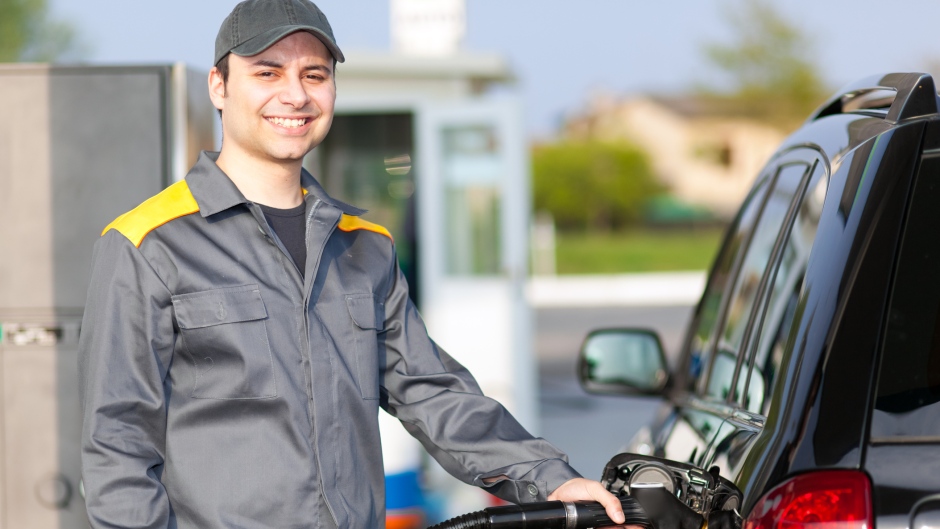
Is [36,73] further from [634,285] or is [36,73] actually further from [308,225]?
[634,285]

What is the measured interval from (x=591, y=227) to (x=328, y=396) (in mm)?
42987

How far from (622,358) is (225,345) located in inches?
64.5

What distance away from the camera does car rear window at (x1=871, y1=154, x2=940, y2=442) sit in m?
1.77

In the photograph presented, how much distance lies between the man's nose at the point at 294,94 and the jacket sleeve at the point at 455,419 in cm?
44

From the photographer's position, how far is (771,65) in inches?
1217

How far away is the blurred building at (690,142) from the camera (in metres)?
51.7

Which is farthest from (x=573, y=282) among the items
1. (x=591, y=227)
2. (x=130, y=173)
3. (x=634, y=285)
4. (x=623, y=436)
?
(x=130, y=173)

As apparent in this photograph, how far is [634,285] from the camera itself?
28.8 metres

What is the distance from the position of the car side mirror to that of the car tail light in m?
1.72

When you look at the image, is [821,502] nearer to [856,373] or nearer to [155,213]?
[856,373]

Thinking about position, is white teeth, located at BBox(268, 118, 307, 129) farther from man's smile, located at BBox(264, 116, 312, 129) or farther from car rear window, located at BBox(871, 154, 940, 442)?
car rear window, located at BBox(871, 154, 940, 442)

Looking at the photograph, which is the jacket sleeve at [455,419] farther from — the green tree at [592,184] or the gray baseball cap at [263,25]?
the green tree at [592,184]

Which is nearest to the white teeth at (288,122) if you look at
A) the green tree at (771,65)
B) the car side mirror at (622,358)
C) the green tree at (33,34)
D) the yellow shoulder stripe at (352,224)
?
the yellow shoulder stripe at (352,224)

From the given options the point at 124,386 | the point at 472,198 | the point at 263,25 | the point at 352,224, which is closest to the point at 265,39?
the point at 263,25
